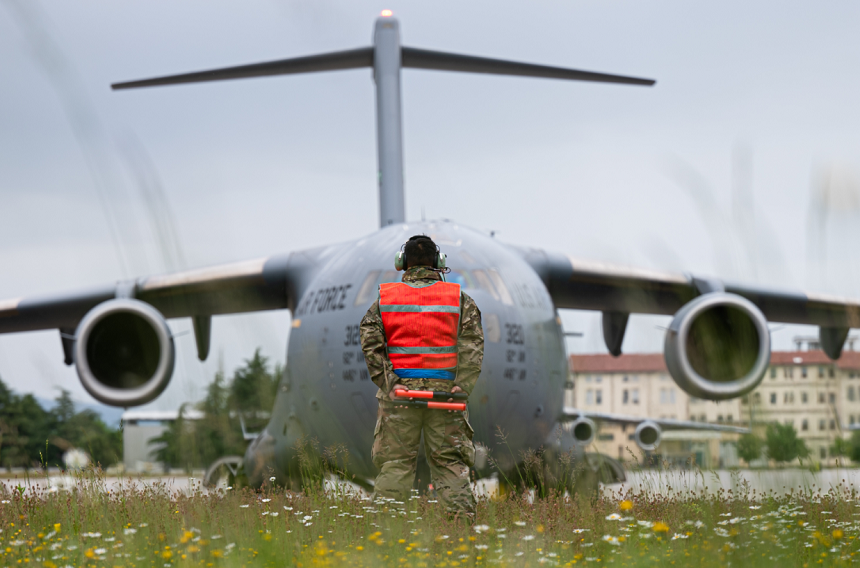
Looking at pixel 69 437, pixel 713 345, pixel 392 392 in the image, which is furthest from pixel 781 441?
pixel 713 345

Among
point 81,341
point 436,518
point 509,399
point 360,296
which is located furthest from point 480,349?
point 81,341

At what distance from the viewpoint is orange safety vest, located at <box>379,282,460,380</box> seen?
13.3ft

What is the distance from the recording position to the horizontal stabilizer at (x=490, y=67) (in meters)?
10.8

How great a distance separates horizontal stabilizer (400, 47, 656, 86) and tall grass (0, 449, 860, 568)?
7340 millimetres

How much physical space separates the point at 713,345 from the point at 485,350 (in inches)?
125

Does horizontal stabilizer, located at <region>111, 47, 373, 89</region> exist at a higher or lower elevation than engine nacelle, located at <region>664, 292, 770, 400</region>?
higher

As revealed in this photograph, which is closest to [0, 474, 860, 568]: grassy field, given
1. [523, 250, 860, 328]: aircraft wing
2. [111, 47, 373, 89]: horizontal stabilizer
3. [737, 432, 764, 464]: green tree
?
[737, 432, 764, 464]: green tree

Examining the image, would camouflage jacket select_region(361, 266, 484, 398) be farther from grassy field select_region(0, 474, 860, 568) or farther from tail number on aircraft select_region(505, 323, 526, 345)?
tail number on aircraft select_region(505, 323, 526, 345)

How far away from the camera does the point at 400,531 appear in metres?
3.37

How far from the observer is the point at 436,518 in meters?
3.77

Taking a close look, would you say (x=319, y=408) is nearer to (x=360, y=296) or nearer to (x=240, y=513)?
(x=360, y=296)

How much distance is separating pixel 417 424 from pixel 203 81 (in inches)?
303

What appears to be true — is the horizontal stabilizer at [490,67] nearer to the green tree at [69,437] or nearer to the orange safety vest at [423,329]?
the orange safety vest at [423,329]

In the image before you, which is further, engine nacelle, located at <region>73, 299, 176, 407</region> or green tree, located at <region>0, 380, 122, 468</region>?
engine nacelle, located at <region>73, 299, 176, 407</region>
